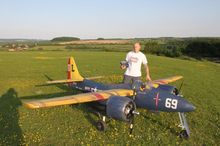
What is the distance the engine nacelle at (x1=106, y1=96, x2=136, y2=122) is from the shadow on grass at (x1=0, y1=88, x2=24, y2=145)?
3233mm

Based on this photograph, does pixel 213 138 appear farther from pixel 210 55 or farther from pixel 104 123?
pixel 210 55

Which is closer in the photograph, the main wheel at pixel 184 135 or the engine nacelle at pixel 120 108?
the engine nacelle at pixel 120 108

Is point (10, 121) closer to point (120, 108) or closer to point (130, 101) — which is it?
point (120, 108)

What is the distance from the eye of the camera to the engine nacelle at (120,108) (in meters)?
9.04

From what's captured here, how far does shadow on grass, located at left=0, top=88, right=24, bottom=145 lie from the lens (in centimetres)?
911

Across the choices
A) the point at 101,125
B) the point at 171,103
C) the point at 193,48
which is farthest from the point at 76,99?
the point at 193,48

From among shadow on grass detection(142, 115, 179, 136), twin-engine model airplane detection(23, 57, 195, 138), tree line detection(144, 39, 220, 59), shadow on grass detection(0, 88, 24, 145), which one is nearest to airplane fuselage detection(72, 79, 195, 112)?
twin-engine model airplane detection(23, 57, 195, 138)

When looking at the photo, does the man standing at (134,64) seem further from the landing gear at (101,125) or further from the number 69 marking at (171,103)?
the landing gear at (101,125)

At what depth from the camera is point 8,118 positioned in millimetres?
11430

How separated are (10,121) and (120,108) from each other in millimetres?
5112

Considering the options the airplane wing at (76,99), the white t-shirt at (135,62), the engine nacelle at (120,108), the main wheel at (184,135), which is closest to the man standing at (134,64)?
the white t-shirt at (135,62)

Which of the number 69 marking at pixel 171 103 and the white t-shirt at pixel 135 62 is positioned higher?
the white t-shirt at pixel 135 62

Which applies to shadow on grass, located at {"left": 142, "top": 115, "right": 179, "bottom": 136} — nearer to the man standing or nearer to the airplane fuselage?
the airplane fuselage

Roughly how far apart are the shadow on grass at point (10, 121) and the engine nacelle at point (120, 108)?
3233 millimetres
